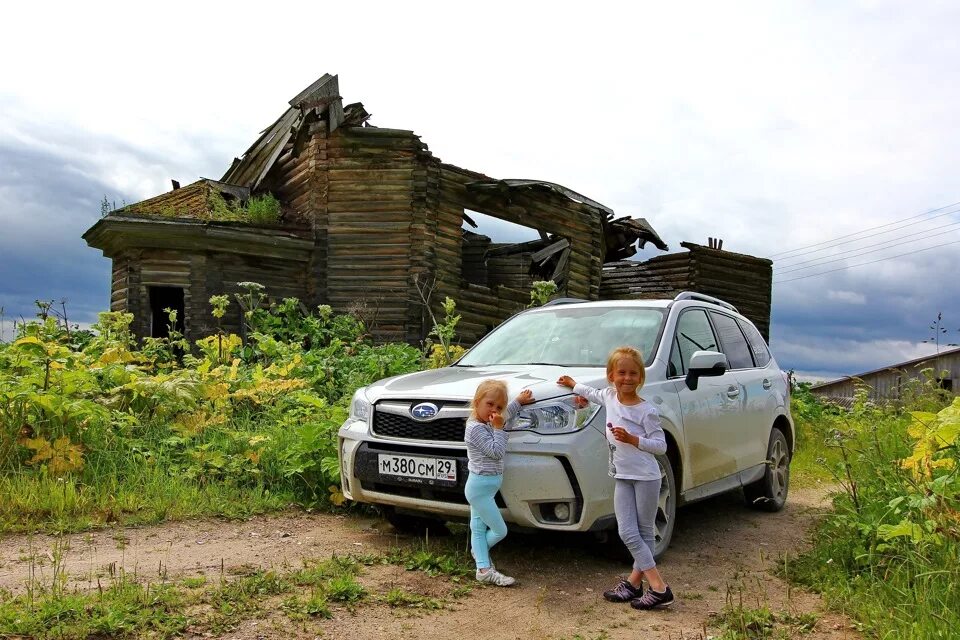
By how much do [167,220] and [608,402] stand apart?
44.9 ft

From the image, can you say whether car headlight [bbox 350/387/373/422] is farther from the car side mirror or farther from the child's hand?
the car side mirror

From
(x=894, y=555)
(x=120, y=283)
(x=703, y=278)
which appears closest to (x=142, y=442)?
(x=894, y=555)

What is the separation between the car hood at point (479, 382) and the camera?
4348mm

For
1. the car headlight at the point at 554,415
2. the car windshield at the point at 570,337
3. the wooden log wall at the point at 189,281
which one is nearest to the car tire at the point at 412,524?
the car windshield at the point at 570,337

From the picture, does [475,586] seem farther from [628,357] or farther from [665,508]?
[628,357]

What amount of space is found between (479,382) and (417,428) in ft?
1.55

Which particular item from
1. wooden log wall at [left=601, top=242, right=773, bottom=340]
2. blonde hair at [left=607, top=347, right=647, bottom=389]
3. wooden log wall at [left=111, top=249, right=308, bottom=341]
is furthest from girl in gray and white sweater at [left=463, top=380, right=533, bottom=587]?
wooden log wall at [left=601, top=242, right=773, bottom=340]

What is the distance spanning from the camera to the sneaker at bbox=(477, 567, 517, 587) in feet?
13.8

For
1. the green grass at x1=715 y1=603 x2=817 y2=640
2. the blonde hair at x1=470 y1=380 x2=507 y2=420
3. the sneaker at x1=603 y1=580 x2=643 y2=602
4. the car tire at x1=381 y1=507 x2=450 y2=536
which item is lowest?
the green grass at x1=715 y1=603 x2=817 y2=640

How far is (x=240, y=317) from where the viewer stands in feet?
53.1

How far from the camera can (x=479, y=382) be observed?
14.9ft

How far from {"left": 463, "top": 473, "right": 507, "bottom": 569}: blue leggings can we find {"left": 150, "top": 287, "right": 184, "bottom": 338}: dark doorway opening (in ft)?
46.3

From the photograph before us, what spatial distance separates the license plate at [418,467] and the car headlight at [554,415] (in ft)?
1.47

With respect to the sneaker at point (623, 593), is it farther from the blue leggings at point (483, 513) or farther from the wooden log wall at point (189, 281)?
the wooden log wall at point (189, 281)
